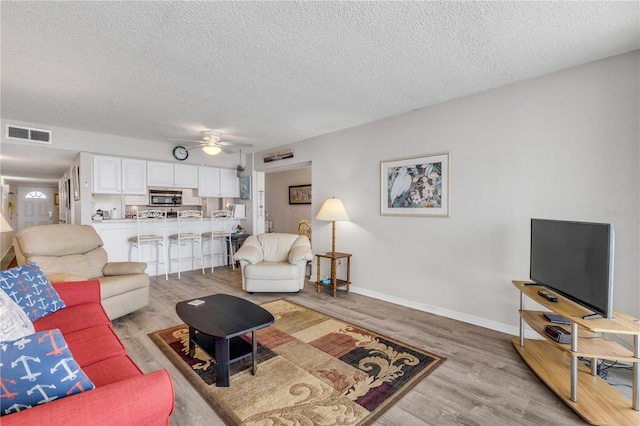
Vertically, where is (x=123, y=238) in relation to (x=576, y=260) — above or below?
below

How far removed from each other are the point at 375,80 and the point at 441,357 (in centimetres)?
258

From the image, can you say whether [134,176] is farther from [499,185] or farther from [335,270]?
[499,185]

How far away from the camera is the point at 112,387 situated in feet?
3.19

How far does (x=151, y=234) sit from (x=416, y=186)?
4803mm

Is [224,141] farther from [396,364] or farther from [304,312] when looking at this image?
[396,364]

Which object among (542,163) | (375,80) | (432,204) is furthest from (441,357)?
(375,80)

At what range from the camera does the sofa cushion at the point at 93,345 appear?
1617mm

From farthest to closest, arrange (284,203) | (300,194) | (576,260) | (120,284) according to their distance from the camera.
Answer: (284,203)
(300,194)
(120,284)
(576,260)

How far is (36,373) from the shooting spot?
0.91m

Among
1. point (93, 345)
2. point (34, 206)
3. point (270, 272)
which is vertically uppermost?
point (34, 206)

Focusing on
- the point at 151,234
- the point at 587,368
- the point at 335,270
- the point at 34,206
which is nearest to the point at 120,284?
the point at 151,234

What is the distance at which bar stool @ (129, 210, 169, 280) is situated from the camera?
5137mm

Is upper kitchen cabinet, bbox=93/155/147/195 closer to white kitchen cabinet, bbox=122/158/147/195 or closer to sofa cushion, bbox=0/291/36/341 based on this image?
white kitchen cabinet, bbox=122/158/147/195

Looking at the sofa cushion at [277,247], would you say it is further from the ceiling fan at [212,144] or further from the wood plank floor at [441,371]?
the ceiling fan at [212,144]
